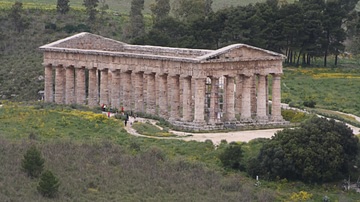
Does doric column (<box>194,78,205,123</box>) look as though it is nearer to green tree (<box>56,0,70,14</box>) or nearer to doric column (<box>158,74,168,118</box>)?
doric column (<box>158,74,168,118</box>)

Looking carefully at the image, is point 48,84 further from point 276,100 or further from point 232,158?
point 232,158

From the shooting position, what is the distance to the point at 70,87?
343ft

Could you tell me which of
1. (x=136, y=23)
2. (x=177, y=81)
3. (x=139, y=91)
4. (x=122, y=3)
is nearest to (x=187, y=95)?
(x=177, y=81)

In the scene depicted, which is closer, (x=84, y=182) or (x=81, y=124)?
(x=84, y=182)

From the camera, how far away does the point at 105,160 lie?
74812 millimetres

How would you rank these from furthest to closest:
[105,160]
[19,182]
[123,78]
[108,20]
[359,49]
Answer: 1. [108,20]
2. [359,49]
3. [123,78]
4. [105,160]
5. [19,182]

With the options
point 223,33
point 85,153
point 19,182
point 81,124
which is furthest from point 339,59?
point 19,182

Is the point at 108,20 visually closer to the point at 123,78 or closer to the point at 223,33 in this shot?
the point at 223,33

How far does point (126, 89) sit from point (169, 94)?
5.54m

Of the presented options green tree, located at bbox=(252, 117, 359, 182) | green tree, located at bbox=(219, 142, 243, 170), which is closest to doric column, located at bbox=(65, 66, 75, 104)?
green tree, located at bbox=(219, 142, 243, 170)

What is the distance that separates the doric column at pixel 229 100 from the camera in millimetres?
91188

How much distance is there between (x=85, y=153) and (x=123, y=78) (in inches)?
902

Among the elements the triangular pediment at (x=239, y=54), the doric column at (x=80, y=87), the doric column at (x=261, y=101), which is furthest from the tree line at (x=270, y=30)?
the triangular pediment at (x=239, y=54)

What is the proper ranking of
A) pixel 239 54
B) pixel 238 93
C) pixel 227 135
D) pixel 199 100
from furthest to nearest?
1. pixel 238 93
2. pixel 239 54
3. pixel 199 100
4. pixel 227 135
